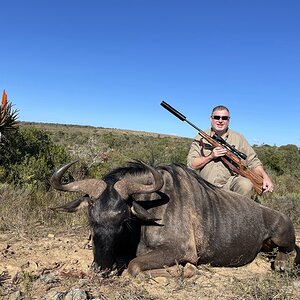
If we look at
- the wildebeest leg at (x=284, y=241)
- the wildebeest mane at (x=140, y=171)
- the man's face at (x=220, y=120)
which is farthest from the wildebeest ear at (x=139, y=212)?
the man's face at (x=220, y=120)

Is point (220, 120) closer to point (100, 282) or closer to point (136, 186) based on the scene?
point (136, 186)

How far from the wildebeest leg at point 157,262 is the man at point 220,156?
189 centimetres

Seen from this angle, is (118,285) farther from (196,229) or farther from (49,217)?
(49,217)

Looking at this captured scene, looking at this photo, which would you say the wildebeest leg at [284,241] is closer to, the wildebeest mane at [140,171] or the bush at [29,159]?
the wildebeest mane at [140,171]

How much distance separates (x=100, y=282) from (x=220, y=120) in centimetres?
334

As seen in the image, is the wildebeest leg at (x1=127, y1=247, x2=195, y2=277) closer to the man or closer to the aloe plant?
the man

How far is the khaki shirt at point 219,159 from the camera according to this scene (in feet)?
19.4

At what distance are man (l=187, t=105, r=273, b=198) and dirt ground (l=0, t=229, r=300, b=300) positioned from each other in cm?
144

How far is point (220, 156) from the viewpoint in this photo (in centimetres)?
574

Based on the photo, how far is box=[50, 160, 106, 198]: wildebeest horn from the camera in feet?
12.8

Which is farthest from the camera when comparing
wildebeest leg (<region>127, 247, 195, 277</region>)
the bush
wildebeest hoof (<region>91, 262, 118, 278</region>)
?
the bush

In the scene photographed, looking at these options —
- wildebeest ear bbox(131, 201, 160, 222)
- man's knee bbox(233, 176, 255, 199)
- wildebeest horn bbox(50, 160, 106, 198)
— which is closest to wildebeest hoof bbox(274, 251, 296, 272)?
man's knee bbox(233, 176, 255, 199)

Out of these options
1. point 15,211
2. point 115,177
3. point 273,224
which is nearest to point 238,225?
point 273,224

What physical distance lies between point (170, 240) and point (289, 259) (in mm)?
1778
